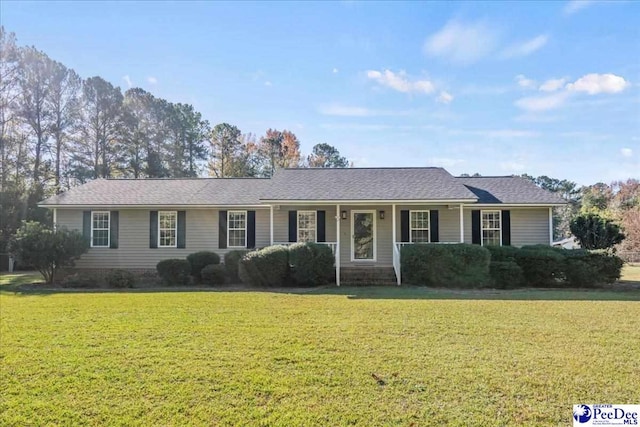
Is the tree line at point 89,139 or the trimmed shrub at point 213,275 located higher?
the tree line at point 89,139

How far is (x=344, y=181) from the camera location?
50.9 feet

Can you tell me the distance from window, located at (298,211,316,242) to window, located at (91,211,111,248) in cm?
756

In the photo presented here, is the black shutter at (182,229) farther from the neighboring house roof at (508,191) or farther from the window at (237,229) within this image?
the neighboring house roof at (508,191)

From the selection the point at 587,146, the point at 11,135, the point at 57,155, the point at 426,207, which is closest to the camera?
the point at 426,207

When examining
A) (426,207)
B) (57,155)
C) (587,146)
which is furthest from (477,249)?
(57,155)

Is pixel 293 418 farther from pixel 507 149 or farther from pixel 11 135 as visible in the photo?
pixel 11 135

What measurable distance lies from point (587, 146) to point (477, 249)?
12.8 metres

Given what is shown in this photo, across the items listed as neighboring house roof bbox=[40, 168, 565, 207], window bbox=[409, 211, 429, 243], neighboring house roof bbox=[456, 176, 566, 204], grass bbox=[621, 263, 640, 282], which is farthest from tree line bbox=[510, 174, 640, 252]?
window bbox=[409, 211, 429, 243]

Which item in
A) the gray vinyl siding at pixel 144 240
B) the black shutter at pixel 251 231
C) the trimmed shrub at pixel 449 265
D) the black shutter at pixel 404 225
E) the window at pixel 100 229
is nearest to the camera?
the trimmed shrub at pixel 449 265

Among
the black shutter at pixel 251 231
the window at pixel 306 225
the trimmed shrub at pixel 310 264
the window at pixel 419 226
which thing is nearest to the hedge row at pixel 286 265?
the trimmed shrub at pixel 310 264

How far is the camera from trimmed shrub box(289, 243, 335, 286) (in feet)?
39.1

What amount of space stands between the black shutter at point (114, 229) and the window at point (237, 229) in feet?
14.5

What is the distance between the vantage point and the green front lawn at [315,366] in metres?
3.38
